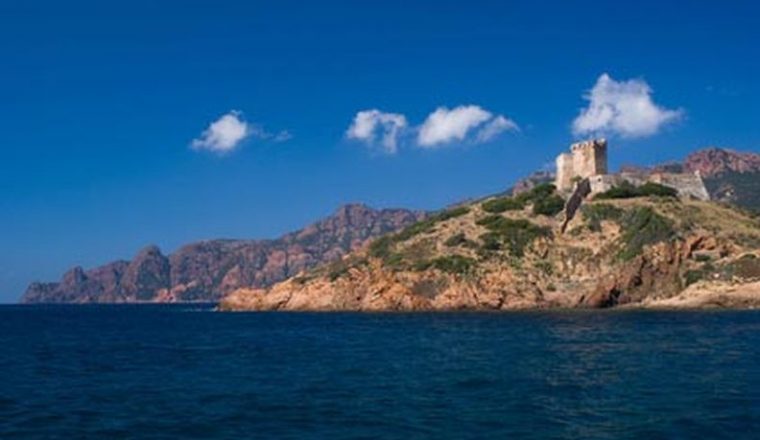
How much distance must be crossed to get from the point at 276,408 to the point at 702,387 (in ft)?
52.5

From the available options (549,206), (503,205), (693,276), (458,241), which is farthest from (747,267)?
(503,205)

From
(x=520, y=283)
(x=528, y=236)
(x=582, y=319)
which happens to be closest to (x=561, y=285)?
(x=520, y=283)

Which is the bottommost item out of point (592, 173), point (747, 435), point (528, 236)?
point (747, 435)

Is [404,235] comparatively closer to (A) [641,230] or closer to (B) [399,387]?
(A) [641,230]

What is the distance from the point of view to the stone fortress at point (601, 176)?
134250mm

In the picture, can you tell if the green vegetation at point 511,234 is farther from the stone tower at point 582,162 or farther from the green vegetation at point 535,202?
the stone tower at point 582,162

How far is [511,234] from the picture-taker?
4779 inches

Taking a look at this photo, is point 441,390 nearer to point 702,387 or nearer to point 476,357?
point 702,387

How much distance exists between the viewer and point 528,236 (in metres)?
120

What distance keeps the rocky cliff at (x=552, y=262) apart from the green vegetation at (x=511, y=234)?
150 mm

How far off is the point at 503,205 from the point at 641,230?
28.1 m

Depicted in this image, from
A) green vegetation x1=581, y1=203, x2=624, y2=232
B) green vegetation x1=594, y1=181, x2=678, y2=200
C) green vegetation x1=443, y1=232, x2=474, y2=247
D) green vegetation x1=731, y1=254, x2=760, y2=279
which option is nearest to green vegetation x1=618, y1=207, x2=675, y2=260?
green vegetation x1=581, y1=203, x2=624, y2=232

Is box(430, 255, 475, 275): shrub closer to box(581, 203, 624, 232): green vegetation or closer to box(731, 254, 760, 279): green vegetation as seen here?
→ box(581, 203, 624, 232): green vegetation

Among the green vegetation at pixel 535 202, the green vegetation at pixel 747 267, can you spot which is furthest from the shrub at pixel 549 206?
the green vegetation at pixel 747 267
